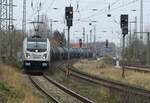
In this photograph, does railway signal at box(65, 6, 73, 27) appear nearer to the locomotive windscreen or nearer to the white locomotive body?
the white locomotive body

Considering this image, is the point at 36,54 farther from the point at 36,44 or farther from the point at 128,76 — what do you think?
the point at 128,76

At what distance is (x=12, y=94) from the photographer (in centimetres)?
1845

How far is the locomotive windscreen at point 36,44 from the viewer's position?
3984 cm

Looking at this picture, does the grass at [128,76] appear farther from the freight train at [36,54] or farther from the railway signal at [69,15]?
the railway signal at [69,15]

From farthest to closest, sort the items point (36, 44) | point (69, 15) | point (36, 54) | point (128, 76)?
point (36, 44)
point (36, 54)
point (128, 76)
point (69, 15)

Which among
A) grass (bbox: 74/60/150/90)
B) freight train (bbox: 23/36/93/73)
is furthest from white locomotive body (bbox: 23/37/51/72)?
grass (bbox: 74/60/150/90)

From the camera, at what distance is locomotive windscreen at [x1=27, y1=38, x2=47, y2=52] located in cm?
3984

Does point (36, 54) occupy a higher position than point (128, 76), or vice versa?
point (36, 54)

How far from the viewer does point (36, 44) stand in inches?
1583

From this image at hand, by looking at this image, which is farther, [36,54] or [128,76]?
[36,54]

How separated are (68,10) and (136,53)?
53.8m

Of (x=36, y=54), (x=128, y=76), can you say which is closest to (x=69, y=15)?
(x=128, y=76)

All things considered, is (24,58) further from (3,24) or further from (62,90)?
(62,90)

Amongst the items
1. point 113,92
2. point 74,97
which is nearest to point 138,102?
point 113,92
